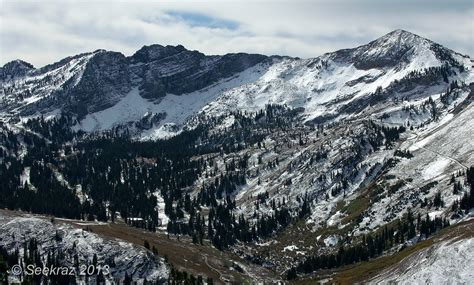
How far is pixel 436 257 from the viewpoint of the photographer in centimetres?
17788

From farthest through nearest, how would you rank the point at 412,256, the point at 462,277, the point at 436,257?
the point at 412,256 < the point at 436,257 < the point at 462,277

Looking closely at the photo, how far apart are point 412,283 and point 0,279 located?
115638 mm

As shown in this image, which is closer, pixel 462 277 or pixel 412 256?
pixel 462 277

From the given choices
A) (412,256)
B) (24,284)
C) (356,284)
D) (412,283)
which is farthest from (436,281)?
(24,284)

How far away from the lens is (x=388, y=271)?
636 ft

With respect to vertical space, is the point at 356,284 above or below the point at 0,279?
below

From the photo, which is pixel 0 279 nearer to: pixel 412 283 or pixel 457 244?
pixel 412 283

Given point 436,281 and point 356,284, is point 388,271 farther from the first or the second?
point 436,281

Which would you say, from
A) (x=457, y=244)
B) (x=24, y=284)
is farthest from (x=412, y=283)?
(x=24, y=284)

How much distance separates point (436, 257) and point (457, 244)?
24.5 feet

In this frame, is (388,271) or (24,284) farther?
(388,271)

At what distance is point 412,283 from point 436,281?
686 centimetres

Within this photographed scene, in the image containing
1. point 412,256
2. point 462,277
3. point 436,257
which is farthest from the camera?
point 412,256

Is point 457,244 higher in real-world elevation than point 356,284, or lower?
higher
